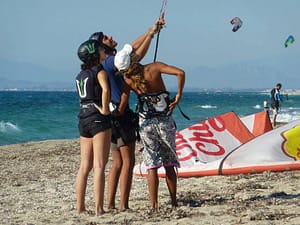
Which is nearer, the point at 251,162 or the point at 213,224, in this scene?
the point at 213,224

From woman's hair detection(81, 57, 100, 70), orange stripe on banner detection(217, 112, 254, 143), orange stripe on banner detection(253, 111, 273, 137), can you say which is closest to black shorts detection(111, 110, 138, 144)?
woman's hair detection(81, 57, 100, 70)

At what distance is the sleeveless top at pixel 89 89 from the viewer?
5.64 meters

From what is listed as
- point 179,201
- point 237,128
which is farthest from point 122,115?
point 237,128

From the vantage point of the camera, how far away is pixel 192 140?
9.22 m

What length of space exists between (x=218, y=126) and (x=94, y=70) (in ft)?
14.1

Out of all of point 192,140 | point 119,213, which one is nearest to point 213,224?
point 119,213

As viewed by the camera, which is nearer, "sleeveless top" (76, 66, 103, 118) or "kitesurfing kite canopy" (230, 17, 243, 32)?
"sleeveless top" (76, 66, 103, 118)

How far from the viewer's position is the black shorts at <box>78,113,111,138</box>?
18.6ft

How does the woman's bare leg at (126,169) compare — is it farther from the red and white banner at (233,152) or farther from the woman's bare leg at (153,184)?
the red and white banner at (233,152)

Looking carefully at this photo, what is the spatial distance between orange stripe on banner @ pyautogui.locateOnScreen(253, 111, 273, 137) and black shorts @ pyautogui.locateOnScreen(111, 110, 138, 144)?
4.59m

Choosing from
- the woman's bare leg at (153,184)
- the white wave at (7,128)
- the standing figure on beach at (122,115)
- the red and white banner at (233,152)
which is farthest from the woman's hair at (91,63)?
the white wave at (7,128)

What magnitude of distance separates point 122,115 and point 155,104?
1.10 feet

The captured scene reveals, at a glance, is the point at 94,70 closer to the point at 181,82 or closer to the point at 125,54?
the point at 125,54

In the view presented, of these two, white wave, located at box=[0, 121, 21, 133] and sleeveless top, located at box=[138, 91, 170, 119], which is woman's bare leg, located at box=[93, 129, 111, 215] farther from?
white wave, located at box=[0, 121, 21, 133]
